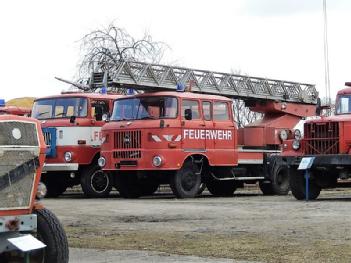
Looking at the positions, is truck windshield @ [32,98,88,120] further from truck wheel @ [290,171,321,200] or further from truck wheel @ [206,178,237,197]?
truck wheel @ [290,171,321,200]

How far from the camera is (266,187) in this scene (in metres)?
21.7

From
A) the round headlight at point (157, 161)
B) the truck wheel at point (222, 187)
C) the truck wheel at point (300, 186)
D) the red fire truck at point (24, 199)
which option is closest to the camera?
the red fire truck at point (24, 199)

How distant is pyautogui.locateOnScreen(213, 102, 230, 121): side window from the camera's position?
19609 millimetres

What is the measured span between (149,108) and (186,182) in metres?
2.10

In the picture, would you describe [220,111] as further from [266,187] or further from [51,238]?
[51,238]

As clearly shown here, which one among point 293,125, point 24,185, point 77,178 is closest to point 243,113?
point 293,125

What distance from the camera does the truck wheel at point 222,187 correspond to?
2110cm

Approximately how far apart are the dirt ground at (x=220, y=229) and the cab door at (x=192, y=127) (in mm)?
2717

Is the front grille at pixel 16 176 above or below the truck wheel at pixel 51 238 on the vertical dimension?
above

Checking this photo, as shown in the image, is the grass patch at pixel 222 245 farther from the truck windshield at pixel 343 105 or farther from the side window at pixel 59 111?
the side window at pixel 59 111

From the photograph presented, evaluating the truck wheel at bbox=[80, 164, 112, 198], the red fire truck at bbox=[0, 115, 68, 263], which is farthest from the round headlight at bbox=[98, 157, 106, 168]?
the red fire truck at bbox=[0, 115, 68, 263]

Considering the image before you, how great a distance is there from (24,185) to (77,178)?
45.1 feet

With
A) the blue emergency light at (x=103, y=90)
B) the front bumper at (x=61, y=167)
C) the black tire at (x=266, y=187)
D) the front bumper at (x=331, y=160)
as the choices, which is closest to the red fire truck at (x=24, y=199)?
the front bumper at (x=331, y=160)

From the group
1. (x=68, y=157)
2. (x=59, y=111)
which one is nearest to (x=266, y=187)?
(x=68, y=157)
